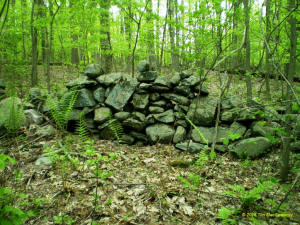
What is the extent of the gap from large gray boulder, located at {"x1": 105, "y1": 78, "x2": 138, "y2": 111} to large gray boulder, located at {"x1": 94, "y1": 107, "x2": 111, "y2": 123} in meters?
0.23

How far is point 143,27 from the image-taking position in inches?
281

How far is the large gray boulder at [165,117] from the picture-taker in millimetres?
4922

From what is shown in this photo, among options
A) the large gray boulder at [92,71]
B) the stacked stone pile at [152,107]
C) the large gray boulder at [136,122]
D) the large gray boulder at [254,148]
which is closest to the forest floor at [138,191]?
the large gray boulder at [254,148]

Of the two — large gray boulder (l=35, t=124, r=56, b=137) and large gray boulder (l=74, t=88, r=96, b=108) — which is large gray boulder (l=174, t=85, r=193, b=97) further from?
large gray boulder (l=35, t=124, r=56, b=137)

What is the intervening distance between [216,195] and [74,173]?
2390mm

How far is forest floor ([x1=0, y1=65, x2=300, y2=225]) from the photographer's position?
221 centimetres

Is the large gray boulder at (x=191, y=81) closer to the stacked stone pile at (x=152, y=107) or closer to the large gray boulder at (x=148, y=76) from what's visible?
the stacked stone pile at (x=152, y=107)

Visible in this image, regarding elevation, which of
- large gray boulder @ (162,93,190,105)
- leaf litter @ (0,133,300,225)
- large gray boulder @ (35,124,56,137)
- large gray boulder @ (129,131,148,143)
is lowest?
leaf litter @ (0,133,300,225)

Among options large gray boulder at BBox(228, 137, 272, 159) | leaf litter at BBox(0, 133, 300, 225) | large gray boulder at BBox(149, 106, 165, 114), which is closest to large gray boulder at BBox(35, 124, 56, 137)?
leaf litter at BBox(0, 133, 300, 225)

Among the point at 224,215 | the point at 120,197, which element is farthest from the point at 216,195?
the point at 120,197

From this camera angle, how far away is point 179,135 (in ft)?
15.5

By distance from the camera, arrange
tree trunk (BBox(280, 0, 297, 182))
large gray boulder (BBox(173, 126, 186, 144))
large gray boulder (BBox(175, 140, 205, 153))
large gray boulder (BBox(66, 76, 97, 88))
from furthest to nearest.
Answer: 1. large gray boulder (BBox(66, 76, 97, 88))
2. large gray boulder (BBox(173, 126, 186, 144))
3. large gray boulder (BBox(175, 140, 205, 153))
4. tree trunk (BBox(280, 0, 297, 182))

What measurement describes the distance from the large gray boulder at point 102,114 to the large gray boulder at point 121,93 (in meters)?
0.23

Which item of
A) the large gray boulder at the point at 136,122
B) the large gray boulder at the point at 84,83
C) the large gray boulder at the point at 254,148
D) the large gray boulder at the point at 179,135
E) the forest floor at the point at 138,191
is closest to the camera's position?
the forest floor at the point at 138,191
